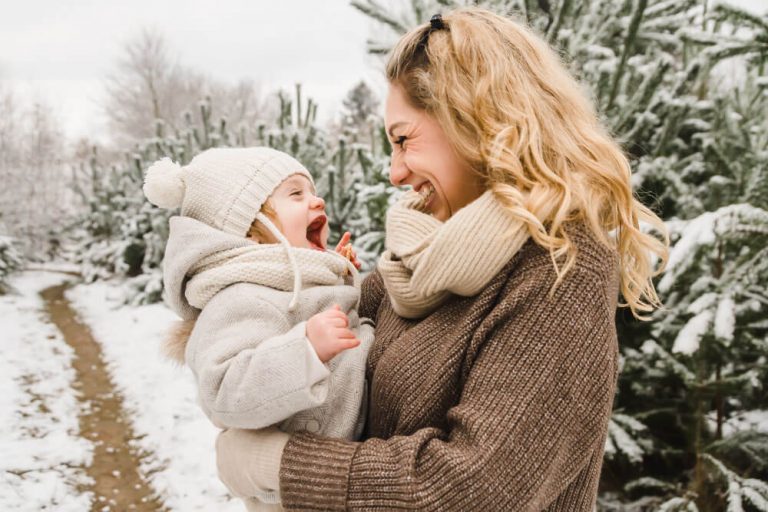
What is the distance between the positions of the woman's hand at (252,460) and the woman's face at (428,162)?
71 centimetres

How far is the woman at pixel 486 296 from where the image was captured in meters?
1.14

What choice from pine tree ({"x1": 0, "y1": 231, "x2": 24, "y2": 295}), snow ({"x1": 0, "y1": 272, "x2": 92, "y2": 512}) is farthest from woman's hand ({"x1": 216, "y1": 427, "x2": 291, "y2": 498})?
pine tree ({"x1": 0, "y1": 231, "x2": 24, "y2": 295})

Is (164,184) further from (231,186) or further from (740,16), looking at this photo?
(740,16)

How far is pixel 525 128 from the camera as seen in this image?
4.30 ft

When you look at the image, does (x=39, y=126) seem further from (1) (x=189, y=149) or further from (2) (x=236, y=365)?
(2) (x=236, y=365)

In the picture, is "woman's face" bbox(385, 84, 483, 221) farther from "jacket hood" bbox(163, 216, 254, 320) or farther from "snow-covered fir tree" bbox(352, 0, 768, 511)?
"snow-covered fir tree" bbox(352, 0, 768, 511)

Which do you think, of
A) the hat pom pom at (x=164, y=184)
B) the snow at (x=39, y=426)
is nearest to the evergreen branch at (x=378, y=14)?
the hat pom pom at (x=164, y=184)

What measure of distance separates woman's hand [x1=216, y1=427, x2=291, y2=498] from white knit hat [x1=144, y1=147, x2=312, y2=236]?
0.61 m

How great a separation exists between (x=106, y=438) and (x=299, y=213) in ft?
16.1

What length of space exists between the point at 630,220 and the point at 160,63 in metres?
37.6

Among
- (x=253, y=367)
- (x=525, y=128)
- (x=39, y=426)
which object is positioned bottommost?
(x=39, y=426)

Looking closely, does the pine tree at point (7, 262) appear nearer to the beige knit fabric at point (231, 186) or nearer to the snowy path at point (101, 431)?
the snowy path at point (101, 431)

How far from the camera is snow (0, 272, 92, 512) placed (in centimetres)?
445

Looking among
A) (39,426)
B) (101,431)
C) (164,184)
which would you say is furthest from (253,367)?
(39,426)
